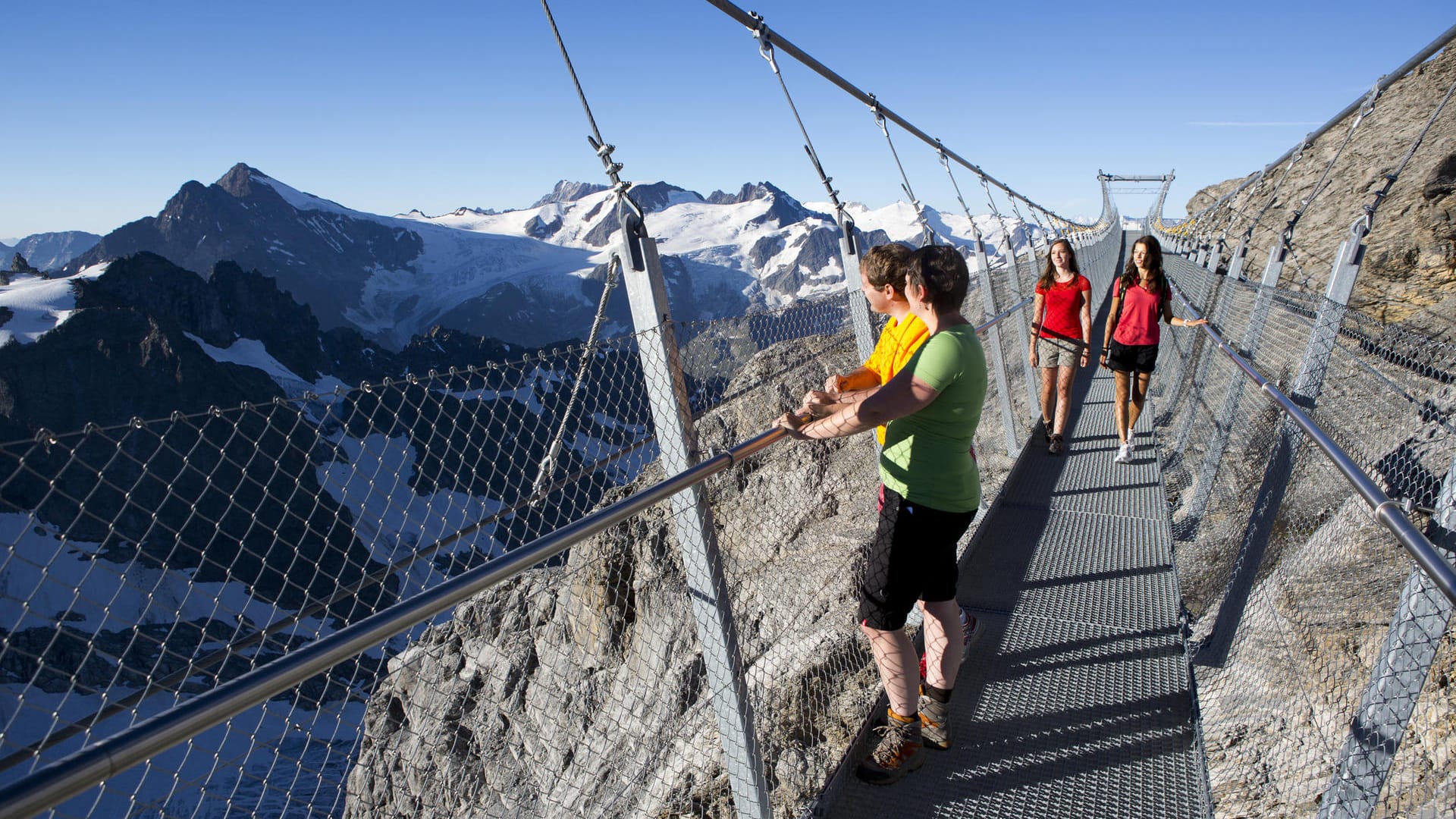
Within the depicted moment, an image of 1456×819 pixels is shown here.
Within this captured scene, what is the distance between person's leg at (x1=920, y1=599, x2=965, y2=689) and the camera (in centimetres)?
264

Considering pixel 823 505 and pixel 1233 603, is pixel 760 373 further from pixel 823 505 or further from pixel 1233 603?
pixel 1233 603

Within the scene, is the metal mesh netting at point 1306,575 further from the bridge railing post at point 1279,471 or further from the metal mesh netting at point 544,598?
the metal mesh netting at point 544,598

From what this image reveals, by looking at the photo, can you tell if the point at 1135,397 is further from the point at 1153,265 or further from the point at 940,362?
the point at 940,362

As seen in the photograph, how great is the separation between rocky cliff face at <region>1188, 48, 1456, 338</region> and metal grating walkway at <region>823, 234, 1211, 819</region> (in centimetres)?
529

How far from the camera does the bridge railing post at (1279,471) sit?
3.15 meters

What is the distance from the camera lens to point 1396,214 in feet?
35.3

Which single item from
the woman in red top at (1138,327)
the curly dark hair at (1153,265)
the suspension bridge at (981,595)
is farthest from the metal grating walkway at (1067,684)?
the curly dark hair at (1153,265)

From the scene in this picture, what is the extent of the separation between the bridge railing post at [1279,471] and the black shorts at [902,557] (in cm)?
150

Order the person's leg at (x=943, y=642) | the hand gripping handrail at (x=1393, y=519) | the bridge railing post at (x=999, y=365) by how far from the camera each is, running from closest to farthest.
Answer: the hand gripping handrail at (x=1393, y=519)
the person's leg at (x=943, y=642)
the bridge railing post at (x=999, y=365)

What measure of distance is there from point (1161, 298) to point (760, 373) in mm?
5483

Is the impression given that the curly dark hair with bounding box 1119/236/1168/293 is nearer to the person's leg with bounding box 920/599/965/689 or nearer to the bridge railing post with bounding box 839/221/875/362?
the bridge railing post with bounding box 839/221/875/362

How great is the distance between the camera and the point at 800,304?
4.54 m

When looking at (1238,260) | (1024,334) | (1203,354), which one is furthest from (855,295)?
(1024,334)

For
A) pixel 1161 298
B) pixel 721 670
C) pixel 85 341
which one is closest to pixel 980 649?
pixel 721 670
